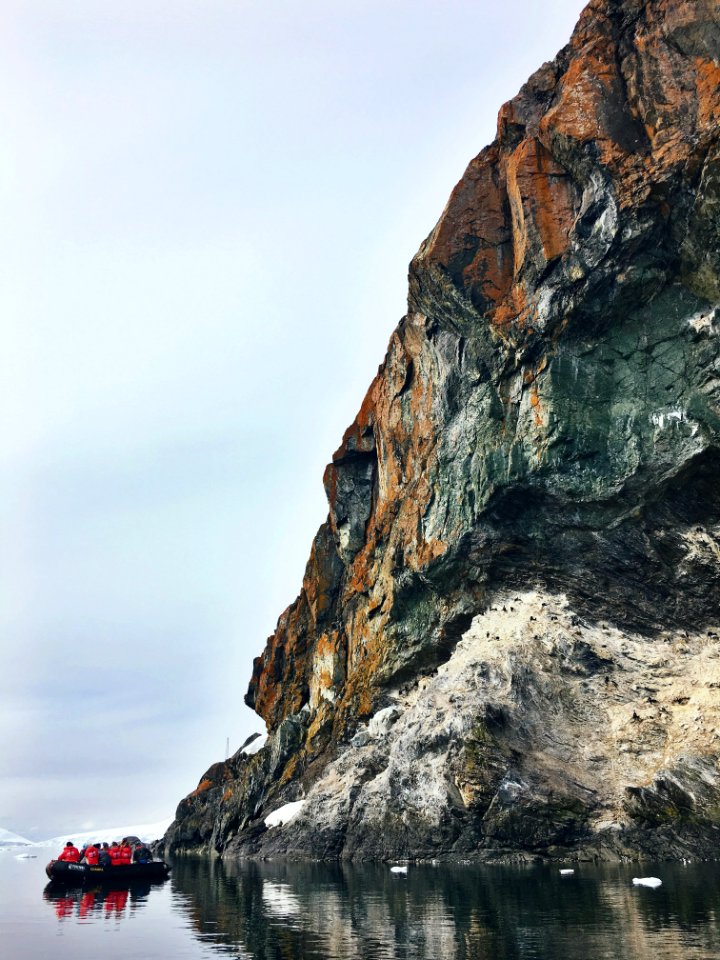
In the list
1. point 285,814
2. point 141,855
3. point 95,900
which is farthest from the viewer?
point 285,814

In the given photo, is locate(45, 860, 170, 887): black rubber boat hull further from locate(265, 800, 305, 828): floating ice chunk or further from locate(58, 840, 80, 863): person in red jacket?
locate(265, 800, 305, 828): floating ice chunk

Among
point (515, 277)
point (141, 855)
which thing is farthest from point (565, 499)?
point (141, 855)

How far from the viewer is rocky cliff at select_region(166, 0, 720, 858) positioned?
150 ft

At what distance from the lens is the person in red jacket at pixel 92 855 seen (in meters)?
47.5

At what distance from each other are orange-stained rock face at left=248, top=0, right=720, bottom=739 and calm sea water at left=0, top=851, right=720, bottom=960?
2854cm

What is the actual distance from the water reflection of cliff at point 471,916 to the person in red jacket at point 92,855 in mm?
10841

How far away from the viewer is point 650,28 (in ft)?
173

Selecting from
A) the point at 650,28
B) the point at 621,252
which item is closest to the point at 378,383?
the point at 621,252

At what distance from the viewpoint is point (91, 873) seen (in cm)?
4703

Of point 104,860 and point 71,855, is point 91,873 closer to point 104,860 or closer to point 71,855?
point 104,860

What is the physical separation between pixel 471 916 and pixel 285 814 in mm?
43983

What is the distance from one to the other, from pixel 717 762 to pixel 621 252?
99.2 ft

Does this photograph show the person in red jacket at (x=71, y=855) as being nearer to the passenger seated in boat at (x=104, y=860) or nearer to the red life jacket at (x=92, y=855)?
the red life jacket at (x=92, y=855)

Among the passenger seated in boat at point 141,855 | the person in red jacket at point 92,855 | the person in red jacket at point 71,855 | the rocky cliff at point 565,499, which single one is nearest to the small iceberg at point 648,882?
the rocky cliff at point 565,499
